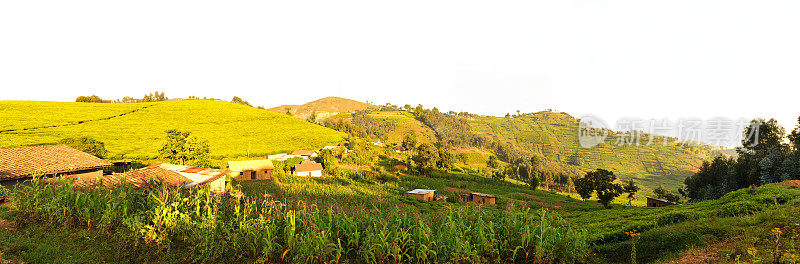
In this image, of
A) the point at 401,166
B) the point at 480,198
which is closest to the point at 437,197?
the point at 480,198

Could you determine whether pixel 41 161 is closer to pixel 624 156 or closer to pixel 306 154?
pixel 306 154

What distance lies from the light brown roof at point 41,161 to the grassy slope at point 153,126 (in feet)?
135

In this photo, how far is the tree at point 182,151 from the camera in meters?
44.0

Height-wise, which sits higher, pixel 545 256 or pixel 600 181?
pixel 545 256

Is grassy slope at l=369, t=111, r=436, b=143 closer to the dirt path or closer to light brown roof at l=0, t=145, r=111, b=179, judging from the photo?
light brown roof at l=0, t=145, r=111, b=179

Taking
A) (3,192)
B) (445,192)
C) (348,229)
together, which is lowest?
(445,192)

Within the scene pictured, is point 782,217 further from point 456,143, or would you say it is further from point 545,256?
point 456,143

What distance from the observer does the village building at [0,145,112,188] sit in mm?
16234

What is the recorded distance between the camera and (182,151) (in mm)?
44375

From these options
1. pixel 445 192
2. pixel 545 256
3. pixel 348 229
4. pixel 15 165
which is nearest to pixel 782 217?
pixel 545 256

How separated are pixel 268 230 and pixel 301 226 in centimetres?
97

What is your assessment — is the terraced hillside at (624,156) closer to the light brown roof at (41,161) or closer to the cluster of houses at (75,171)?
the cluster of houses at (75,171)

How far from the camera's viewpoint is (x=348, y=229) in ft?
22.4

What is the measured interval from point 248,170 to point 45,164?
101ft
